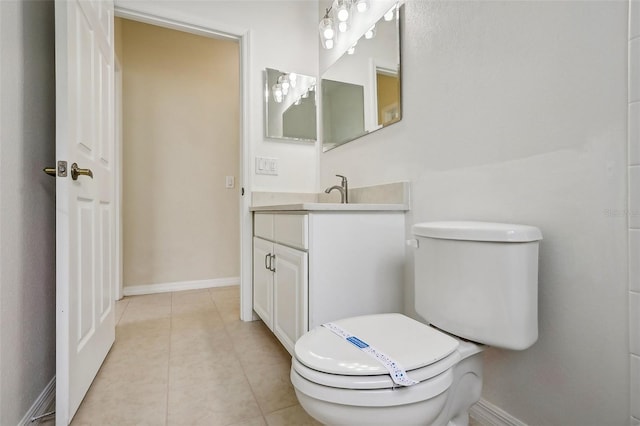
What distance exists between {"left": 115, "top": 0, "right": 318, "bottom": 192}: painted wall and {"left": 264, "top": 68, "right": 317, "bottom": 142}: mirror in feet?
0.15

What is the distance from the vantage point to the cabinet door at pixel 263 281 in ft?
5.35

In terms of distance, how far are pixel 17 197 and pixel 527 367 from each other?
1715 millimetres

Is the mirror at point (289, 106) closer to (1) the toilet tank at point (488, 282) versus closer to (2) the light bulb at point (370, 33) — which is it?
(2) the light bulb at point (370, 33)

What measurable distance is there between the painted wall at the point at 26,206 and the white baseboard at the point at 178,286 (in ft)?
4.93

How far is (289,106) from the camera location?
7.01 feet

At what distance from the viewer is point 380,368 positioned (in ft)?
2.29

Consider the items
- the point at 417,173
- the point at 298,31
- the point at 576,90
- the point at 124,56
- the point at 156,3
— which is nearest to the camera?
the point at 576,90

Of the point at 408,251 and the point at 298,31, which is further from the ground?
the point at 298,31

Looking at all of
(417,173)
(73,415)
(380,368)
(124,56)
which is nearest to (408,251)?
(417,173)

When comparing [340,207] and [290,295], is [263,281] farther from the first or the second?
[340,207]

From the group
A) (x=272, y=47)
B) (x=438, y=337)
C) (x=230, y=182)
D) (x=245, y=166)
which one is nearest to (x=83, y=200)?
(x=245, y=166)

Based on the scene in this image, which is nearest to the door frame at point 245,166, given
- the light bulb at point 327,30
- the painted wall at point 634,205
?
the light bulb at point 327,30

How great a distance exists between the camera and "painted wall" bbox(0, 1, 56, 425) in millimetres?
938

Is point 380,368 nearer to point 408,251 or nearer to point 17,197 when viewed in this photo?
point 408,251
